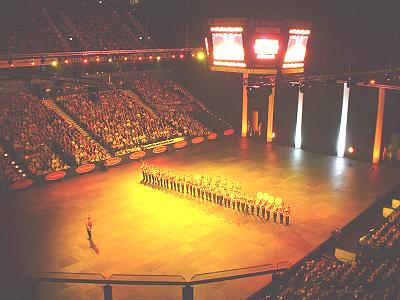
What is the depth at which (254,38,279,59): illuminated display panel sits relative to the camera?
18.8 meters

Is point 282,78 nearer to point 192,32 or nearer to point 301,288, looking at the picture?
point 192,32

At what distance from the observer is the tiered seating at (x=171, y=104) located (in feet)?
110

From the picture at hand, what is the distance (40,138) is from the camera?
86.1 feet

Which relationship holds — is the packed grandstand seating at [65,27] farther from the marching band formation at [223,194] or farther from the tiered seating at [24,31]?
the marching band formation at [223,194]

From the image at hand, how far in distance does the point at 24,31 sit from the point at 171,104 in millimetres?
12644

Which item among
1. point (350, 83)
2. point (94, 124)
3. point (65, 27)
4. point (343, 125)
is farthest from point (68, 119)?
point (343, 125)

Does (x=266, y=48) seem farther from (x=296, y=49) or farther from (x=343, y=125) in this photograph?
(x=343, y=125)

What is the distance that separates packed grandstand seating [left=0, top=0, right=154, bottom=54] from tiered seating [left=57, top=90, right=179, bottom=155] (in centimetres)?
442

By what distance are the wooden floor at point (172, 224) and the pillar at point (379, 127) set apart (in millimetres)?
813

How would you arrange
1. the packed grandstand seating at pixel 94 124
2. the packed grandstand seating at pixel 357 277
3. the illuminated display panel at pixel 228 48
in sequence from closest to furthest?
the packed grandstand seating at pixel 357 277
the illuminated display panel at pixel 228 48
the packed grandstand seating at pixel 94 124

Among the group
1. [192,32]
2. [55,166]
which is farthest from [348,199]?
[192,32]

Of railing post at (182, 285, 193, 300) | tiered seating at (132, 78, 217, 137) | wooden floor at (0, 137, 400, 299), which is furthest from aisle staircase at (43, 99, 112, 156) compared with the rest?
railing post at (182, 285, 193, 300)

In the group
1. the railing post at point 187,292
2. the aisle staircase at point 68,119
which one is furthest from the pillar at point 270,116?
the railing post at point 187,292

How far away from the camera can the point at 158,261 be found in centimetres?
1504
